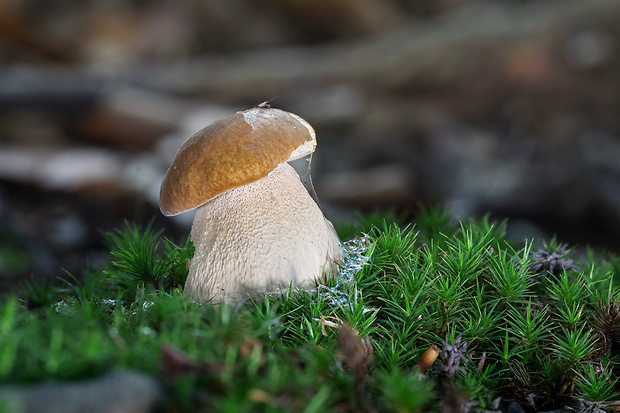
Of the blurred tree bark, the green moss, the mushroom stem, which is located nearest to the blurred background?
the blurred tree bark

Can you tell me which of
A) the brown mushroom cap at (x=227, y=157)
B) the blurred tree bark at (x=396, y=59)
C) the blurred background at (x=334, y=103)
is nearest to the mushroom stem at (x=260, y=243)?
the brown mushroom cap at (x=227, y=157)

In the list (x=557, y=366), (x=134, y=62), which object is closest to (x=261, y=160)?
(x=557, y=366)

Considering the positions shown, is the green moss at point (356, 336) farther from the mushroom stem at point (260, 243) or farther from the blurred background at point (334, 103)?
the blurred background at point (334, 103)

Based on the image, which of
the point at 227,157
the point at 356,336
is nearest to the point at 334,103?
the point at 227,157

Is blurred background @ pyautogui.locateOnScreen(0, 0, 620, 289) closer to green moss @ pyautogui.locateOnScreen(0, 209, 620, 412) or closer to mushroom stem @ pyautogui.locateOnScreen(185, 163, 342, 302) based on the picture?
mushroom stem @ pyautogui.locateOnScreen(185, 163, 342, 302)

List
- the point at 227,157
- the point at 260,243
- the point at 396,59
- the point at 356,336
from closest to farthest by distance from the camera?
1. the point at 356,336
2. the point at 227,157
3. the point at 260,243
4. the point at 396,59

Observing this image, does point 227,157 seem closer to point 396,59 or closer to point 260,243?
point 260,243
